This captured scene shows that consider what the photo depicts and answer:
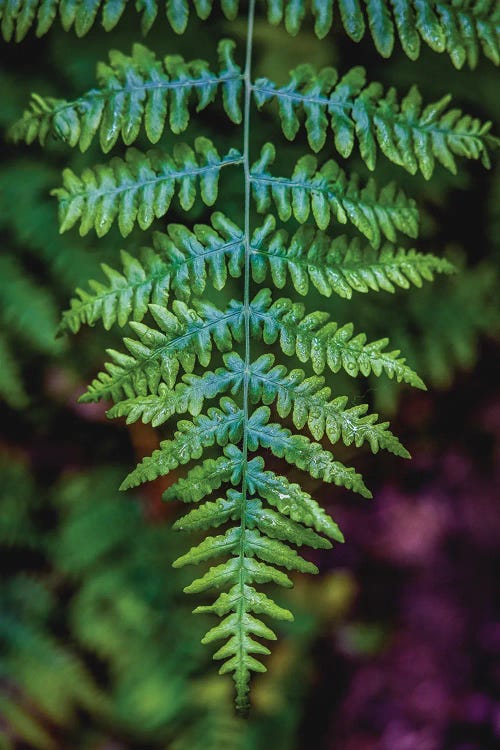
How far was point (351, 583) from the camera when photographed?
345 cm

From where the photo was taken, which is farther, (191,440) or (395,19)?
(395,19)

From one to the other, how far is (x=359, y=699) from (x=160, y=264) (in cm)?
286

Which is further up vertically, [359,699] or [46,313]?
[46,313]

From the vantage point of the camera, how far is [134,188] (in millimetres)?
1518

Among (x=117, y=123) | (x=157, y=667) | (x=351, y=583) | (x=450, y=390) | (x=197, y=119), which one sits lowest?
(x=157, y=667)

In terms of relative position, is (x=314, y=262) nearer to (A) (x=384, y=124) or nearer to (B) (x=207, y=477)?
(A) (x=384, y=124)

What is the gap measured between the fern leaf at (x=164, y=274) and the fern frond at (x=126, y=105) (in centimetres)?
27

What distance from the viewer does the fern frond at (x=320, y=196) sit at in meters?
1.51

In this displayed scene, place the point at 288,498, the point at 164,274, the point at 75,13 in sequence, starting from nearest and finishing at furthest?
the point at 288,498 < the point at 164,274 < the point at 75,13

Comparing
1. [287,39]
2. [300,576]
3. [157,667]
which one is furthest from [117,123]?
[300,576]

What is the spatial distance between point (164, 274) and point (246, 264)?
195 millimetres

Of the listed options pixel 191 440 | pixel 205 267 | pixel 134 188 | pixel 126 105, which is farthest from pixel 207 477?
pixel 126 105

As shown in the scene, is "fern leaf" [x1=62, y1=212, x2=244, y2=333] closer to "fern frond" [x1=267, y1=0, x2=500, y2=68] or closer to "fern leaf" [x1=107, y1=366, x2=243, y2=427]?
"fern leaf" [x1=107, y1=366, x2=243, y2=427]

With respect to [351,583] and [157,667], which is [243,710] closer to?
[157,667]
